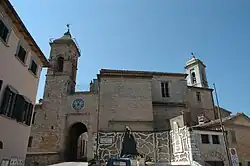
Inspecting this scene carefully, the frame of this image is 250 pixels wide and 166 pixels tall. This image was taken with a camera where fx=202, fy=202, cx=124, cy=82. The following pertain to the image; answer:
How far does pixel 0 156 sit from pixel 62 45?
21607 mm

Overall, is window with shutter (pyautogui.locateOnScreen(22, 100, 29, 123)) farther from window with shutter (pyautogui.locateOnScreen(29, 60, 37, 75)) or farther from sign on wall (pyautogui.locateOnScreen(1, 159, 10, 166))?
window with shutter (pyautogui.locateOnScreen(29, 60, 37, 75))

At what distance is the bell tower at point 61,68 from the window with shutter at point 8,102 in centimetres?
1532

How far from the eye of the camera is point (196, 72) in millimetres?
39875

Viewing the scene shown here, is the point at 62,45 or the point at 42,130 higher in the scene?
the point at 62,45

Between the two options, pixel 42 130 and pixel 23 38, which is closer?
pixel 23 38

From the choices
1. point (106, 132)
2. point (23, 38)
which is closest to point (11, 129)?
point (23, 38)

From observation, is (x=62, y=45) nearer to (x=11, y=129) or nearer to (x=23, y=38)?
(x=23, y=38)

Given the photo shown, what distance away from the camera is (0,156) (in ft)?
33.9

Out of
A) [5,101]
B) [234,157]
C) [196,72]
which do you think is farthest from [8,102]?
[196,72]

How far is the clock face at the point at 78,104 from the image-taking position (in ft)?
84.5

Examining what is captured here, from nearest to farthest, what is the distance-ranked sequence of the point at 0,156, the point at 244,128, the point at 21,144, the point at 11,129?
the point at 0,156, the point at 11,129, the point at 21,144, the point at 244,128

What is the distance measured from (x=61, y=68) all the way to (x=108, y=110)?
36.0 feet

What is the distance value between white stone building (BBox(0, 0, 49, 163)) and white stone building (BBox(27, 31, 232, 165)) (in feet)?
29.9

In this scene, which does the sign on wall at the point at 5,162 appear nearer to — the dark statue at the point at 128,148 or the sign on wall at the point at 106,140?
the dark statue at the point at 128,148
